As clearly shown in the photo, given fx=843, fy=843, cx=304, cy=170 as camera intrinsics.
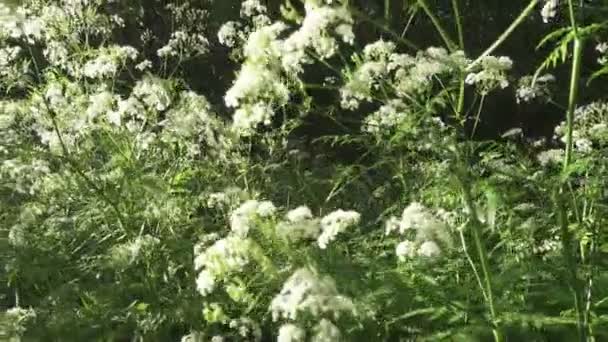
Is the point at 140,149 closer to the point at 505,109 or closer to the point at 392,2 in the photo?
the point at 392,2

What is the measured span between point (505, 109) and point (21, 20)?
5709 millimetres

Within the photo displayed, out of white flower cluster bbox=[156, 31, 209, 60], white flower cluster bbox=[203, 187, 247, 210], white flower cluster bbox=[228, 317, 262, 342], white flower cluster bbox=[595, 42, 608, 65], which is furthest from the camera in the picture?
white flower cluster bbox=[156, 31, 209, 60]

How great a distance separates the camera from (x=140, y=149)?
5078 millimetres

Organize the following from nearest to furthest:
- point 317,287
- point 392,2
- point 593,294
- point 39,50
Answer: point 317,287, point 593,294, point 392,2, point 39,50

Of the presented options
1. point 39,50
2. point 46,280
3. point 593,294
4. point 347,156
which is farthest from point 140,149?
point 39,50

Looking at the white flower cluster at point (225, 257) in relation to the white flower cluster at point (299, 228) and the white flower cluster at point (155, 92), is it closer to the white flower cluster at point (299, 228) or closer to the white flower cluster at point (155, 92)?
the white flower cluster at point (299, 228)

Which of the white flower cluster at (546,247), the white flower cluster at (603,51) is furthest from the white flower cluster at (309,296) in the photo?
the white flower cluster at (603,51)

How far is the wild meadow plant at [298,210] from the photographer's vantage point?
3344mm

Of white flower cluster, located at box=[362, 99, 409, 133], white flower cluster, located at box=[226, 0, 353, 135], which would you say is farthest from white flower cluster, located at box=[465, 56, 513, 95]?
white flower cluster, located at box=[226, 0, 353, 135]

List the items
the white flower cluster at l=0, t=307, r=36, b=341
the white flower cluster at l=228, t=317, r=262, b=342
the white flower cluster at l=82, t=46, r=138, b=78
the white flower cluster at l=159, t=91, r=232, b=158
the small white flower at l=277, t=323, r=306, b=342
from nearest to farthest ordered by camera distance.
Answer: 1. the small white flower at l=277, t=323, r=306, b=342
2. the white flower cluster at l=228, t=317, r=262, b=342
3. the white flower cluster at l=0, t=307, r=36, b=341
4. the white flower cluster at l=159, t=91, r=232, b=158
5. the white flower cluster at l=82, t=46, r=138, b=78

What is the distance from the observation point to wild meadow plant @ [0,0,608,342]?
3.34 m

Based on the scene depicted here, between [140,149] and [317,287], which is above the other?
[140,149]

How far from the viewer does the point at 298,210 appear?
351 cm

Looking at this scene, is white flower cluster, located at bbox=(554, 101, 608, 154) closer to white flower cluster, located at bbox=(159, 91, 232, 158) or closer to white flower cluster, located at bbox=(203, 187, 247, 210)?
white flower cluster, located at bbox=(203, 187, 247, 210)
